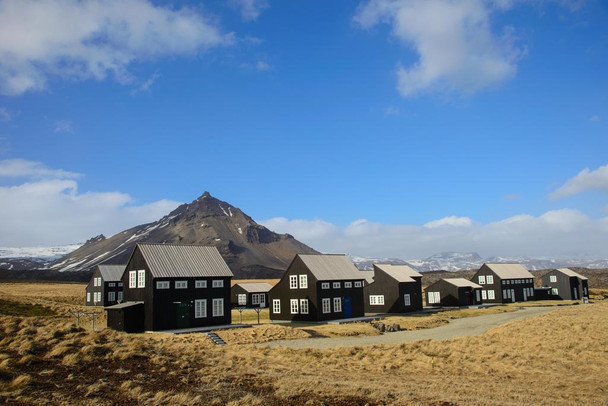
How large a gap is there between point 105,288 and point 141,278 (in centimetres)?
4571

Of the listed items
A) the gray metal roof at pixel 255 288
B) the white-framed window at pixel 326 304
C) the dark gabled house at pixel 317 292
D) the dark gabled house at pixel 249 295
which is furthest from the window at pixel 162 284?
the gray metal roof at pixel 255 288

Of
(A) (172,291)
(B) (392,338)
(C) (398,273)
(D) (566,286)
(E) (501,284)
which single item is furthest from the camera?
(D) (566,286)

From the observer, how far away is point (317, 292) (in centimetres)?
5462

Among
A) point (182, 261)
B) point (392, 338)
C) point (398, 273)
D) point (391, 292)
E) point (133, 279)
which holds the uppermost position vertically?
point (182, 261)

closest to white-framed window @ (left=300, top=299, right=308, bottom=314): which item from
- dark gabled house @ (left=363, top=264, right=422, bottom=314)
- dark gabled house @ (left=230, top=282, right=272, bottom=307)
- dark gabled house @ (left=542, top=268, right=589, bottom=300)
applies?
dark gabled house @ (left=363, top=264, right=422, bottom=314)

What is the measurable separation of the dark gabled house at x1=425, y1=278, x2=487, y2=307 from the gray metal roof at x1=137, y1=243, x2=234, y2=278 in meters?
45.1

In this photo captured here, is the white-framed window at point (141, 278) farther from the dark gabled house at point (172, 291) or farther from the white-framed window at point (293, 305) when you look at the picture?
the white-framed window at point (293, 305)

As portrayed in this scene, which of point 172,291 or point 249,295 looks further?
point 249,295

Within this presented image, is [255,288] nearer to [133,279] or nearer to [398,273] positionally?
[398,273]

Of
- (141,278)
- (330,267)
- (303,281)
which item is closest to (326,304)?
(303,281)

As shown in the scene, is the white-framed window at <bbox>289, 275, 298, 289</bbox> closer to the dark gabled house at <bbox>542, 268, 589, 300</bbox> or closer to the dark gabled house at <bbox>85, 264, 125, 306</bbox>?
the dark gabled house at <bbox>85, 264, 125, 306</bbox>

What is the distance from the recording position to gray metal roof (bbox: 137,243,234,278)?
1770 inches

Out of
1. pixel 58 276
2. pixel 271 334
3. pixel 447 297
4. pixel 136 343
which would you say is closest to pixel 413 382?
pixel 136 343

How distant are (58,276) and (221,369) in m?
200
